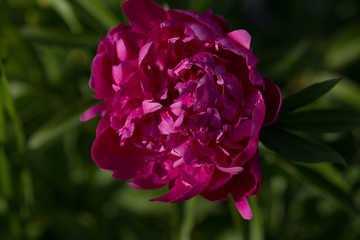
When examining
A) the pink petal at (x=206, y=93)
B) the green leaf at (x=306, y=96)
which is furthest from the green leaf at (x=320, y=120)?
the pink petal at (x=206, y=93)

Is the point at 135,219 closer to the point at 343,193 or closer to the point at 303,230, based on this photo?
the point at 303,230

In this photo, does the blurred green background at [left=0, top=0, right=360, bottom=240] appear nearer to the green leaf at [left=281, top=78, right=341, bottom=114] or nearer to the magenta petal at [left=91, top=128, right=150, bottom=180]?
the green leaf at [left=281, top=78, right=341, bottom=114]

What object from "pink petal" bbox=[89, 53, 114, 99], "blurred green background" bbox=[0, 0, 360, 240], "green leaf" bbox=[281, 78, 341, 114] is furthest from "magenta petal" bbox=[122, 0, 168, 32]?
"blurred green background" bbox=[0, 0, 360, 240]

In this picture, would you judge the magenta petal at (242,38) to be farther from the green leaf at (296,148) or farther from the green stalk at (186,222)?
the green stalk at (186,222)

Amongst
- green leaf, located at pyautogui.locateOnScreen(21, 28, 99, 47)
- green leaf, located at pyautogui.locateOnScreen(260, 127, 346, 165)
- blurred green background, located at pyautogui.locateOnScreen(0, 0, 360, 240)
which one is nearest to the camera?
green leaf, located at pyautogui.locateOnScreen(260, 127, 346, 165)

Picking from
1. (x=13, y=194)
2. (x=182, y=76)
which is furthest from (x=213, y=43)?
(x=13, y=194)
